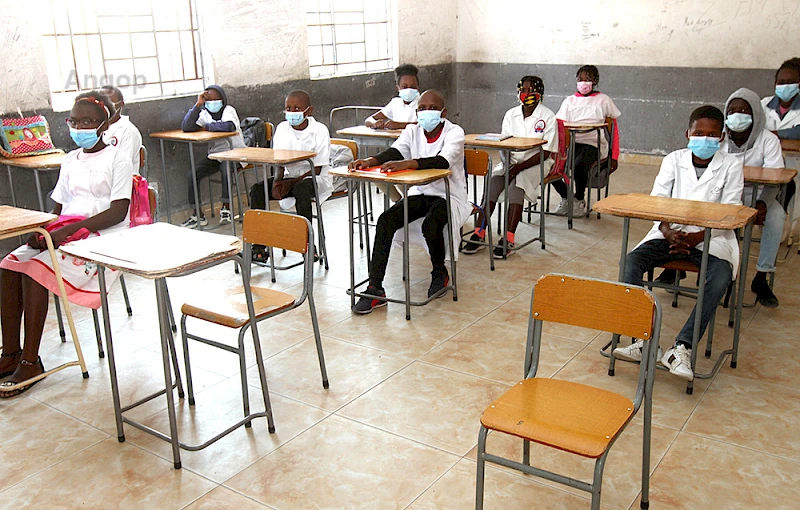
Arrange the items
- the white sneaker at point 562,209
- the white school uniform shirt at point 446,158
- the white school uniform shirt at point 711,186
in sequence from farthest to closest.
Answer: the white sneaker at point 562,209, the white school uniform shirt at point 446,158, the white school uniform shirt at point 711,186

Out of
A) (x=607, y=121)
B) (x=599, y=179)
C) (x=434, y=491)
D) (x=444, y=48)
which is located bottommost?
Answer: (x=434, y=491)

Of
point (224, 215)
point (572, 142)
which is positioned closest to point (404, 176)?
point (572, 142)

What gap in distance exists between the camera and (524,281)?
4.51m

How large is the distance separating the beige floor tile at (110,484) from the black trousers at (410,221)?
177 cm

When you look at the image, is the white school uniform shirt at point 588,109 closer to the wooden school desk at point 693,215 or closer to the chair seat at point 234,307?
the wooden school desk at point 693,215

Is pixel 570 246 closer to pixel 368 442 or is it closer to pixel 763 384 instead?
pixel 763 384

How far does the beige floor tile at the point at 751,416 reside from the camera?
2695 millimetres

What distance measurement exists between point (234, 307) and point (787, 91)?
424cm

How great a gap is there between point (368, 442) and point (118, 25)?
14.7 ft

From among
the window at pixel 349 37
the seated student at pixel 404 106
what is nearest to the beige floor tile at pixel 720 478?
the seated student at pixel 404 106

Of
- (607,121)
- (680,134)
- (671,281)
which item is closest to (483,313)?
(671,281)

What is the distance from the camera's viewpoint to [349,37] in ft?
26.1

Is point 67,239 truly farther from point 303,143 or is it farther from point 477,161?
point 477,161

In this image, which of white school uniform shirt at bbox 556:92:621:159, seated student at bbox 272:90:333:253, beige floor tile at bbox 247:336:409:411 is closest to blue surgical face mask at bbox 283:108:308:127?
seated student at bbox 272:90:333:253
